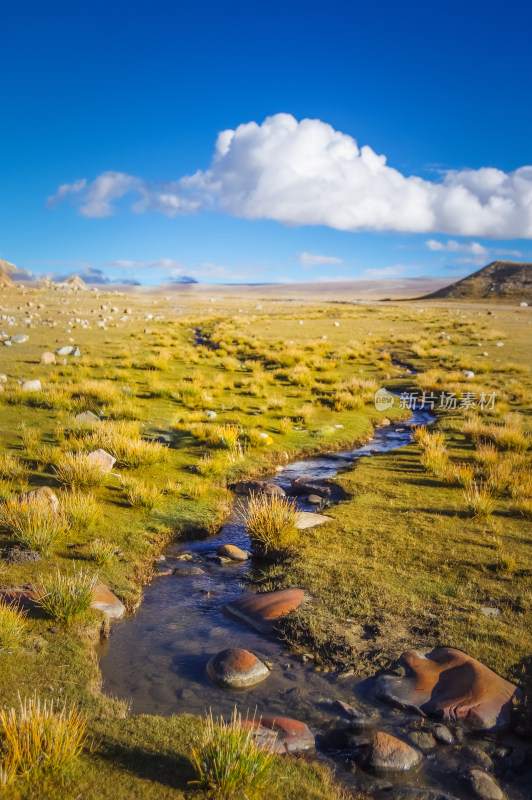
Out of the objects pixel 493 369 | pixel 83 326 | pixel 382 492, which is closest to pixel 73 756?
pixel 382 492

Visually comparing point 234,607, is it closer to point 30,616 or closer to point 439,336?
point 30,616

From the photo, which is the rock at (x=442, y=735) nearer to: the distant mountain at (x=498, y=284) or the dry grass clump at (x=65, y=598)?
the dry grass clump at (x=65, y=598)

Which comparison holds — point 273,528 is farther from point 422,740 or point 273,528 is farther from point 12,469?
point 12,469

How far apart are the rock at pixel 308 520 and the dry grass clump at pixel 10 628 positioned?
13.4 feet

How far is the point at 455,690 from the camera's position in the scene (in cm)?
459

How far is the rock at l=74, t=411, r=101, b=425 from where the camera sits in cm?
1222

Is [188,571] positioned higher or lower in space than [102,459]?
lower

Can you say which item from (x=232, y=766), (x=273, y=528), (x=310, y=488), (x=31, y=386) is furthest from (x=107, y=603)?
(x=31, y=386)

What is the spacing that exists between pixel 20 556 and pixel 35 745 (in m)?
3.53

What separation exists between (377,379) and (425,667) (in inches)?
689

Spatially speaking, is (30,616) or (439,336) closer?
(30,616)

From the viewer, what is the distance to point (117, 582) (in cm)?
648

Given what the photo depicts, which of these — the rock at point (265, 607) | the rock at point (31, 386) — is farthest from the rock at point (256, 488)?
the rock at point (31, 386)

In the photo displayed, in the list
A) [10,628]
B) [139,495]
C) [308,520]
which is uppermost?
[139,495]
